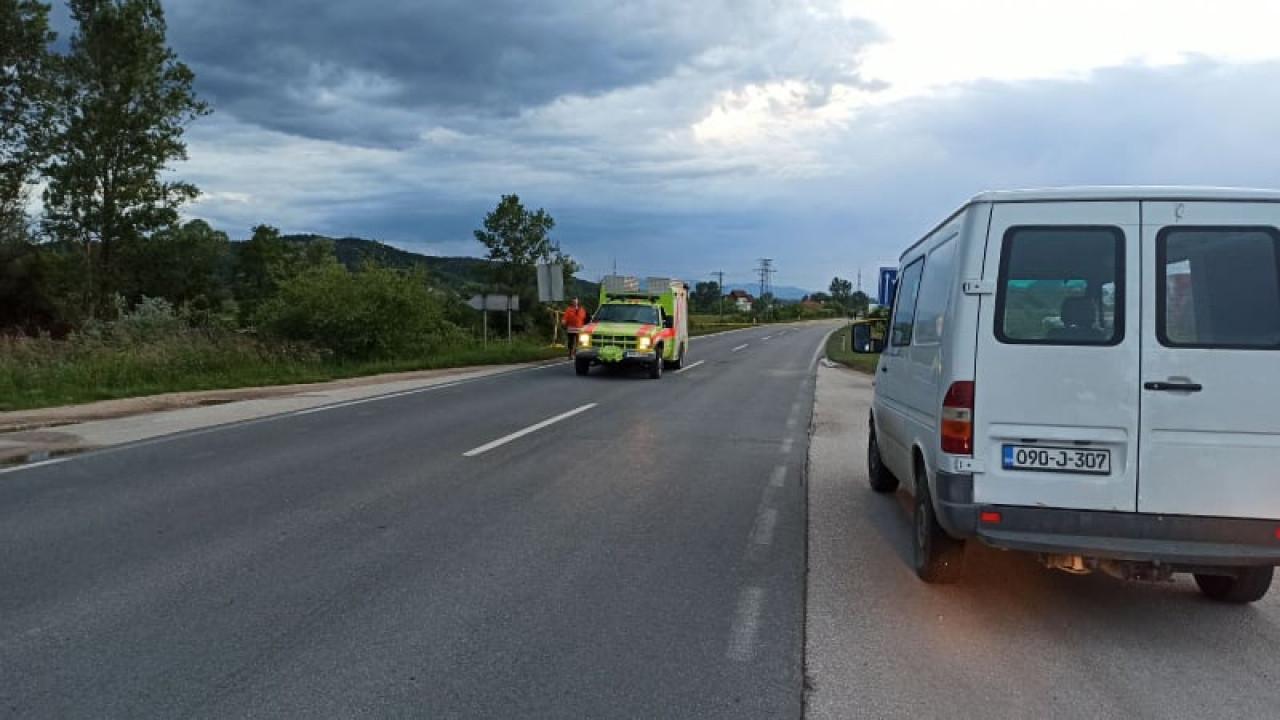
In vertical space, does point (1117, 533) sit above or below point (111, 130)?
below

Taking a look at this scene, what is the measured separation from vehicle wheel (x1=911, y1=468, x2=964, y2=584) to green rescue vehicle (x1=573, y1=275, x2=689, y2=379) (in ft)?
48.5

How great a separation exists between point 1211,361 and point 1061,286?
2.56 feet

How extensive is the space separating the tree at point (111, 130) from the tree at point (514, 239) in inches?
940

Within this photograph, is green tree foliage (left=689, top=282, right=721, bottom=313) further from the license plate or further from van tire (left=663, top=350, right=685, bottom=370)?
the license plate

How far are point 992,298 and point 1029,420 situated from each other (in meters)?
0.66

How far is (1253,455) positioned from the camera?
4.23m

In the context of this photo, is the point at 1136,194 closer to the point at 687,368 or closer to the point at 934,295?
the point at 934,295

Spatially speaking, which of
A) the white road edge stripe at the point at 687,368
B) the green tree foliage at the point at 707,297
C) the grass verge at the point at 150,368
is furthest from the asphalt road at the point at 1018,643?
the green tree foliage at the point at 707,297

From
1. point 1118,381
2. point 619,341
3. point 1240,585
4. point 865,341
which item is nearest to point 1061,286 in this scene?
point 1118,381

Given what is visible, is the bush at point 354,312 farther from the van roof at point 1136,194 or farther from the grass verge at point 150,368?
the van roof at point 1136,194

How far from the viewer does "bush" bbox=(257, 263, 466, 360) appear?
23.9 meters

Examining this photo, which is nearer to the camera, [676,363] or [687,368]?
[676,363]

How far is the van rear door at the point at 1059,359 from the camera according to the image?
4.38 metres

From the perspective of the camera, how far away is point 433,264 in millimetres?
42531
